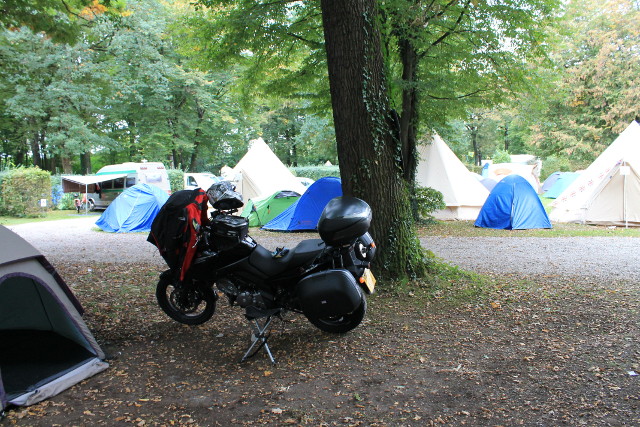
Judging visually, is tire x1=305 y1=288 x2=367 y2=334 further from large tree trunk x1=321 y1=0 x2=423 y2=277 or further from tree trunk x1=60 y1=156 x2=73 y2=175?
tree trunk x1=60 y1=156 x2=73 y2=175

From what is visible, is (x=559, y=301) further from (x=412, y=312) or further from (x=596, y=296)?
(x=412, y=312)

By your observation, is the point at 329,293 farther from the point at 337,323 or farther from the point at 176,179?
the point at 176,179

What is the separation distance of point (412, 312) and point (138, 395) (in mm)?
2664

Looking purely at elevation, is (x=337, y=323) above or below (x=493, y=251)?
above

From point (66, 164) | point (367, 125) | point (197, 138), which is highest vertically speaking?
point (197, 138)

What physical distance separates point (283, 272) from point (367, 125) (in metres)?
1.92

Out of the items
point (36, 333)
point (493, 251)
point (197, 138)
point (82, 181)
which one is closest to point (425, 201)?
point (493, 251)

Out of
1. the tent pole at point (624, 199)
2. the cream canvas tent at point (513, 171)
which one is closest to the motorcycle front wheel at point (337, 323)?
the tent pole at point (624, 199)

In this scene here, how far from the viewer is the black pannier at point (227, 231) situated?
4008mm

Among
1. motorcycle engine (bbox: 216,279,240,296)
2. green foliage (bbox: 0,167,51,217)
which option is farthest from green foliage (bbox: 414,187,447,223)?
green foliage (bbox: 0,167,51,217)

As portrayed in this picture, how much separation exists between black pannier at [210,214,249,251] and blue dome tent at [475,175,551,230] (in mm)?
10170

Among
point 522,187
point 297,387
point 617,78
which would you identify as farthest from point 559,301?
point 617,78

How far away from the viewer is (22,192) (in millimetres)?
18266

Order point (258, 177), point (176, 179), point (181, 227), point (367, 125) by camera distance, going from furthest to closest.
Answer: point (176, 179) → point (258, 177) → point (367, 125) → point (181, 227)
